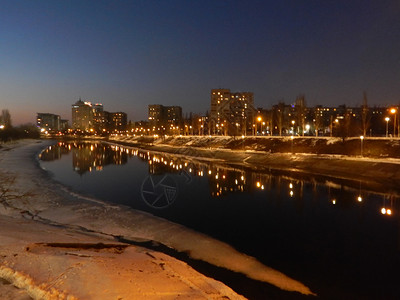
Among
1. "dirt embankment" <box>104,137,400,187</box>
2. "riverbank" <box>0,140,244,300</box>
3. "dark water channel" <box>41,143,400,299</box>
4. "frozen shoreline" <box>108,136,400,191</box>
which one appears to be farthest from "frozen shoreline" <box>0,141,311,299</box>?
"dirt embankment" <box>104,137,400,187</box>

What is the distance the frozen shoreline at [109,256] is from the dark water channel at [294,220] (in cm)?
102

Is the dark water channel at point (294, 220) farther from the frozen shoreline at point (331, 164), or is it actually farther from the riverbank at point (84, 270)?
the frozen shoreline at point (331, 164)

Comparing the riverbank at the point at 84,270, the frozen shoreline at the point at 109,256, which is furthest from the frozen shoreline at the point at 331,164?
the riverbank at the point at 84,270

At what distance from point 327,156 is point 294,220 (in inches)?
1190

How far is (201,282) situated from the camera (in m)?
9.23

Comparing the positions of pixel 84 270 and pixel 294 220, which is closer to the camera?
pixel 84 270

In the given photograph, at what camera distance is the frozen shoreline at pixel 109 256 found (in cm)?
810

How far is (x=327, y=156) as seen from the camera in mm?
45625

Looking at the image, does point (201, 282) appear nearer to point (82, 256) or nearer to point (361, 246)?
point (82, 256)

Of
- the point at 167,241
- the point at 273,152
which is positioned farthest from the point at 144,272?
the point at 273,152

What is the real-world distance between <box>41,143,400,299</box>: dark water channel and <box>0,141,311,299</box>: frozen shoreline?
1021 millimetres

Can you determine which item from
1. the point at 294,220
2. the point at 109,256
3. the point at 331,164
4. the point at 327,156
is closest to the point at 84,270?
the point at 109,256

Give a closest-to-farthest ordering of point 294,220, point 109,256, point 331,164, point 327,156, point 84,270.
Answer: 1. point 84,270
2. point 109,256
3. point 294,220
4. point 331,164
5. point 327,156

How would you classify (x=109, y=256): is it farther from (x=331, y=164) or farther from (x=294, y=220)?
(x=331, y=164)
